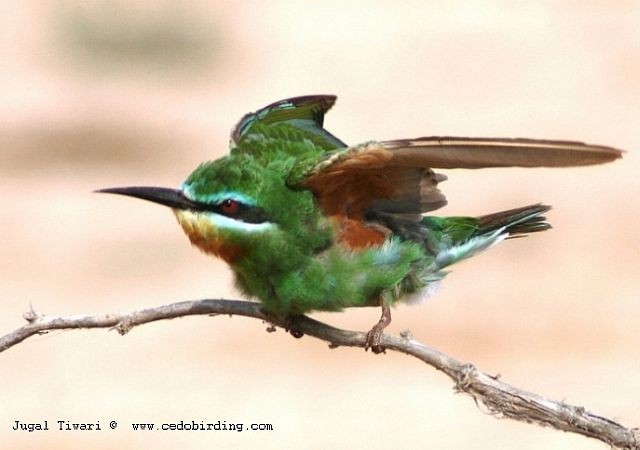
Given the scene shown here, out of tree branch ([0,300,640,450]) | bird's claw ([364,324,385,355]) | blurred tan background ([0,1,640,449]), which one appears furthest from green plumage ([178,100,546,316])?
blurred tan background ([0,1,640,449])

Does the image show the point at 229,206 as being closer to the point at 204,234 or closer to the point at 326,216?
the point at 204,234

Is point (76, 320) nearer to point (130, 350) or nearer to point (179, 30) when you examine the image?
point (130, 350)

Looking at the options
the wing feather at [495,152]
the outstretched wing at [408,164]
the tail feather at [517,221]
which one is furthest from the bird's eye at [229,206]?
the tail feather at [517,221]

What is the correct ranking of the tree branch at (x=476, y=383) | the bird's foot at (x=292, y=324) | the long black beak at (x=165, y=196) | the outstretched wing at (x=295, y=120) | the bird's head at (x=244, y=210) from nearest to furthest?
the tree branch at (x=476, y=383) < the long black beak at (x=165, y=196) < the bird's head at (x=244, y=210) < the bird's foot at (x=292, y=324) < the outstretched wing at (x=295, y=120)

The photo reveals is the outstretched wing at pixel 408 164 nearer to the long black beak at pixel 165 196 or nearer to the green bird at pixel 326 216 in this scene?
the green bird at pixel 326 216

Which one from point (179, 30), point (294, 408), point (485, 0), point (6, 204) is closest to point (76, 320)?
point (294, 408)

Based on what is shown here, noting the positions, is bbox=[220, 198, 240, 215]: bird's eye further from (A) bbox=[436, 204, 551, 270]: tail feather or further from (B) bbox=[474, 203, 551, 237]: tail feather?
(B) bbox=[474, 203, 551, 237]: tail feather
